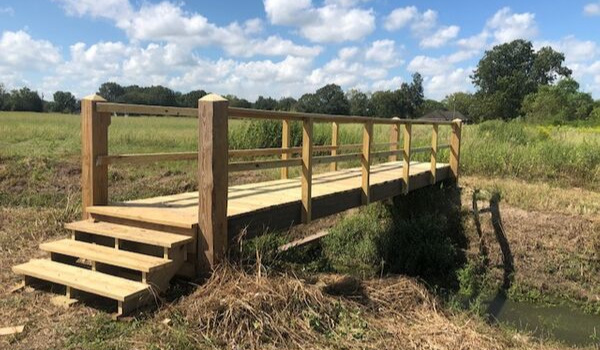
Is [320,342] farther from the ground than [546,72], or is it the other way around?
[546,72]

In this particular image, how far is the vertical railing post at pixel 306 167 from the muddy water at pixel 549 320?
3.58 meters

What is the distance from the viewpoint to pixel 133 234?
4.56 m

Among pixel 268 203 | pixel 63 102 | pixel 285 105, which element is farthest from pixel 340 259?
pixel 63 102

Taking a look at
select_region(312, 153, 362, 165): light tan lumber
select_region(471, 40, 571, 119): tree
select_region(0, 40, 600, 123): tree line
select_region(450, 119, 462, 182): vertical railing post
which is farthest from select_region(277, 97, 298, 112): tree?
select_region(471, 40, 571, 119): tree

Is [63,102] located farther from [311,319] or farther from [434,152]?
[311,319]

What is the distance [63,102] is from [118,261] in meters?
76.9

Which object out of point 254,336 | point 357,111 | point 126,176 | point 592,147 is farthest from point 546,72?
point 254,336

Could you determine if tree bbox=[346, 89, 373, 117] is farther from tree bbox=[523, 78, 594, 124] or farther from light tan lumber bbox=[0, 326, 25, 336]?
light tan lumber bbox=[0, 326, 25, 336]

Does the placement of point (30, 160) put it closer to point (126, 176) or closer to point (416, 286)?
point (126, 176)

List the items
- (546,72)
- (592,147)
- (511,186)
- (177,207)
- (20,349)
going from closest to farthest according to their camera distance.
Result: (20,349) < (177,207) < (511,186) < (592,147) < (546,72)

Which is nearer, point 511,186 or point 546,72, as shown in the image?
point 511,186

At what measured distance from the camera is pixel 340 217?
1138cm

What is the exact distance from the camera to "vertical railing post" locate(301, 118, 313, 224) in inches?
226

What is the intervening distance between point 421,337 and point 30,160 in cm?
1100
